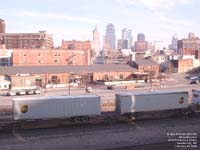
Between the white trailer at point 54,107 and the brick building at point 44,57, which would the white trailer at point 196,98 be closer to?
the white trailer at point 54,107

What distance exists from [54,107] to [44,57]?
90544 millimetres

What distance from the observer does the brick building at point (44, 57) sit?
119875mm

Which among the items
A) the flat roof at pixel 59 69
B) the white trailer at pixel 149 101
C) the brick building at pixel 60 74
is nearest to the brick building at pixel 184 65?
the flat roof at pixel 59 69

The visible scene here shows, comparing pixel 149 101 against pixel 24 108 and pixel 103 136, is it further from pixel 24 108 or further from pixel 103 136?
pixel 24 108

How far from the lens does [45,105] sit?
35.2 m

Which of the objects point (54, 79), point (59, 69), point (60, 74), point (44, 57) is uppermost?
point (44, 57)

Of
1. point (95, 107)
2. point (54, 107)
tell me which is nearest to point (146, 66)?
point (95, 107)

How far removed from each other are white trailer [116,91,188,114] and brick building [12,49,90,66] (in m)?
85.9

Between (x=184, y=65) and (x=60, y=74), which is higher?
(x=184, y=65)

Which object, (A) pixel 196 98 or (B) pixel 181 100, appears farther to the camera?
(A) pixel 196 98

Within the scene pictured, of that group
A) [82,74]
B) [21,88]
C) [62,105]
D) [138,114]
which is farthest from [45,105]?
[82,74]

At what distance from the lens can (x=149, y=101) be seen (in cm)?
3934

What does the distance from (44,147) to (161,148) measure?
919 centimetres

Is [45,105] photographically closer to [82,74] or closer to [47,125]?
[47,125]
